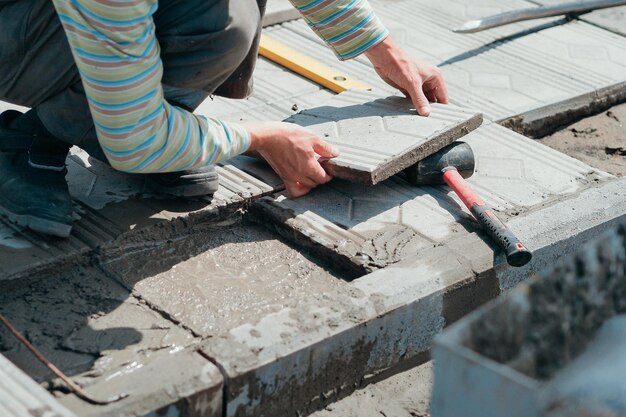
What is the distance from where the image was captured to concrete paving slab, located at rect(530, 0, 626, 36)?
5328mm

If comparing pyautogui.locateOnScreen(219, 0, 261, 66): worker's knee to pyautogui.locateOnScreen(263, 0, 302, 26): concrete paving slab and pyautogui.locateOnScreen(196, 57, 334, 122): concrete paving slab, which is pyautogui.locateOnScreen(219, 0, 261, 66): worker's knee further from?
pyautogui.locateOnScreen(263, 0, 302, 26): concrete paving slab

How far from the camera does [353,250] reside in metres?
3.18

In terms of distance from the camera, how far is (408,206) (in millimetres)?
3465

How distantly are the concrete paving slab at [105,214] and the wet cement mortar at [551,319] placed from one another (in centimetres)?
182

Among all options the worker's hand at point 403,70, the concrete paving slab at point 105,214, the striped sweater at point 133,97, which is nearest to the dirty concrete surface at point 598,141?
the worker's hand at point 403,70

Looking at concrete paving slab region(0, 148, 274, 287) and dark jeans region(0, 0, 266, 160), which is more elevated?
dark jeans region(0, 0, 266, 160)

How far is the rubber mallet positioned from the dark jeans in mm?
794

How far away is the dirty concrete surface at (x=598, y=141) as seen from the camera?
4.10 meters

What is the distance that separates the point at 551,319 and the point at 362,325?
1.26 metres

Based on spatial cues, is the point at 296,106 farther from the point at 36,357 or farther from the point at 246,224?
the point at 36,357

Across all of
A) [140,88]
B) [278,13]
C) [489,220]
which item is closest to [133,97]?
[140,88]

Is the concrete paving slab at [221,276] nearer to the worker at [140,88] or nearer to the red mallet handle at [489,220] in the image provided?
the worker at [140,88]

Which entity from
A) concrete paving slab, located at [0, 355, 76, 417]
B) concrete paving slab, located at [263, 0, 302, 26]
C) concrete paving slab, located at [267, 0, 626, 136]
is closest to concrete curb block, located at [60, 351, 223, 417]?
concrete paving slab, located at [0, 355, 76, 417]

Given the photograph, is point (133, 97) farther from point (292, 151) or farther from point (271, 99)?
point (271, 99)
